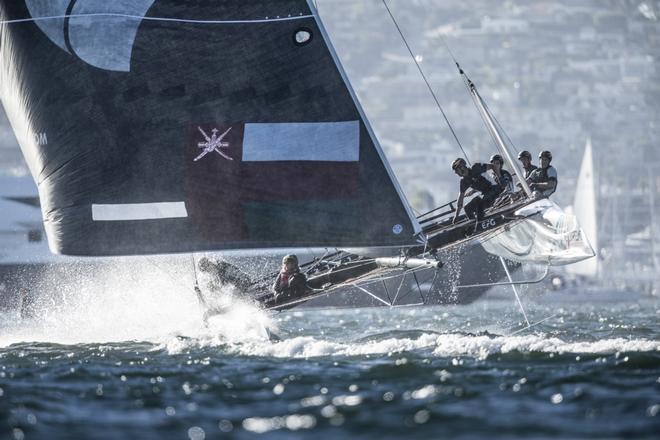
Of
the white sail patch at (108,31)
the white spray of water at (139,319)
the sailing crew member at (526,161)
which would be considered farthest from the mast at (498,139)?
the white sail patch at (108,31)

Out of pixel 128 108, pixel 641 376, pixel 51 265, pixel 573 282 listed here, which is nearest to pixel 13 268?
pixel 51 265

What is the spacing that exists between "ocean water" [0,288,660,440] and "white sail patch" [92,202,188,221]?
6.42ft

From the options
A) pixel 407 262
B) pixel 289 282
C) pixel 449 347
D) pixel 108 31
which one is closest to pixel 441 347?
pixel 449 347

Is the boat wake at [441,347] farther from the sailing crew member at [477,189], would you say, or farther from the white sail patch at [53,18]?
the white sail patch at [53,18]

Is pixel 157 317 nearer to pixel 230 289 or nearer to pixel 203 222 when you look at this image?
pixel 230 289

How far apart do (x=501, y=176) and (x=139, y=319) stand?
8291 millimetres

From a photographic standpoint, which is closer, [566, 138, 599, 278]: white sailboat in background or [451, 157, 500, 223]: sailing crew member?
[451, 157, 500, 223]: sailing crew member

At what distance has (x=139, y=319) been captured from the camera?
84.5 feet

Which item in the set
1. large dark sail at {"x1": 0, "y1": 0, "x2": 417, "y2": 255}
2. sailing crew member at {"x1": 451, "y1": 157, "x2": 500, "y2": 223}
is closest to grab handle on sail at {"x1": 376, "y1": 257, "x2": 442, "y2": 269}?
large dark sail at {"x1": 0, "y1": 0, "x2": 417, "y2": 255}

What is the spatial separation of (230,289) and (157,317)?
3849 millimetres

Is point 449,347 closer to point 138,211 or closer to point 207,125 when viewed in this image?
point 207,125

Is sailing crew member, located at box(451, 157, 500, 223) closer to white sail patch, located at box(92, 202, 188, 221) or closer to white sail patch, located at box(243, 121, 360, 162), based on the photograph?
white sail patch, located at box(243, 121, 360, 162)

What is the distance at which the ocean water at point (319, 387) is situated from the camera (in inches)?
479

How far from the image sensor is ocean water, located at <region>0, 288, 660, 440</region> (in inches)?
479
